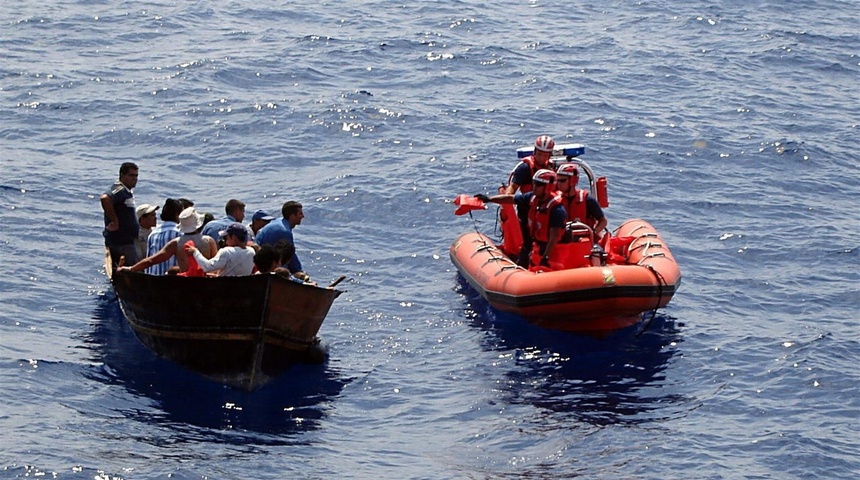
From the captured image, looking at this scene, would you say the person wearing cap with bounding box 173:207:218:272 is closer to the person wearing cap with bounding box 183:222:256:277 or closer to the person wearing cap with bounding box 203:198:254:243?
the person wearing cap with bounding box 203:198:254:243

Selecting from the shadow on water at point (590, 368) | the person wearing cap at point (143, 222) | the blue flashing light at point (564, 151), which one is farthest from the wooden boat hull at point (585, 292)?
the person wearing cap at point (143, 222)

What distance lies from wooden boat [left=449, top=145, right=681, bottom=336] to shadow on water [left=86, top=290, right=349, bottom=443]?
269cm

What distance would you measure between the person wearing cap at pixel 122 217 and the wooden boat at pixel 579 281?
163 inches

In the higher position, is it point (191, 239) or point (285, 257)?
point (191, 239)

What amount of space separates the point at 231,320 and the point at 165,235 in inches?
69.5

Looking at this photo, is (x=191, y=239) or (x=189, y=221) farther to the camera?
(x=191, y=239)

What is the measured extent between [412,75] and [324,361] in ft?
49.3

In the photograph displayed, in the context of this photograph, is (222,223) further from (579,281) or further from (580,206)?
(580,206)

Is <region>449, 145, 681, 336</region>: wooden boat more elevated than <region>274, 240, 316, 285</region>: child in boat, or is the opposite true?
<region>274, 240, 316, 285</region>: child in boat

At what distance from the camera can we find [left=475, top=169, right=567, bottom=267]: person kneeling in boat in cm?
1725

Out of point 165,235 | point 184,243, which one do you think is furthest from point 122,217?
point 184,243

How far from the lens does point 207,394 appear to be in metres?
14.4

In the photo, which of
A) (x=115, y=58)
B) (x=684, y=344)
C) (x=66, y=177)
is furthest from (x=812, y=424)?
(x=115, y=58)

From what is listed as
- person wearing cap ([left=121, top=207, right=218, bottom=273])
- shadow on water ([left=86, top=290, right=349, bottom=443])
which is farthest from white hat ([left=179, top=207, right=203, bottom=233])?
shadow on water ([left=86, top=290, right=349, bottom=443])
